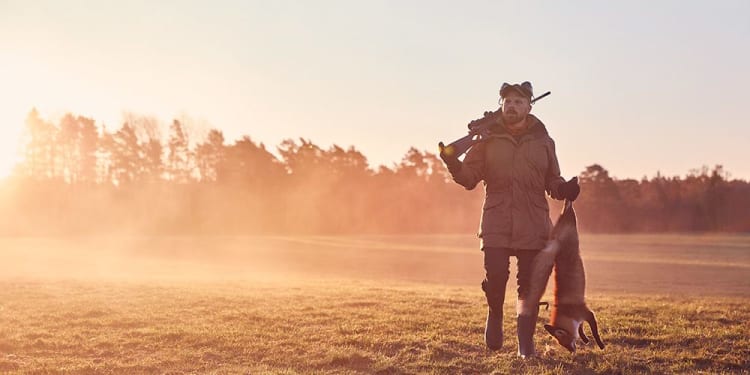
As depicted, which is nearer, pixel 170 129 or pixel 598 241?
pixel 598 241

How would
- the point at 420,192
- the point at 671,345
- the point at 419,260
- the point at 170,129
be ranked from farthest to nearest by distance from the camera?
the point at 420,192, the point at 170,129, the point at 419,260, the point at 671,345

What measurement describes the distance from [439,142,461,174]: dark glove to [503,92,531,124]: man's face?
78 cm

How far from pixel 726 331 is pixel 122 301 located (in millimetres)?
10881

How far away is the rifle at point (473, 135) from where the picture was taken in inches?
231

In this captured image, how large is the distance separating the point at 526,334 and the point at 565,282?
702mm

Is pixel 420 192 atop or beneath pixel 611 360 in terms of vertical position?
atop

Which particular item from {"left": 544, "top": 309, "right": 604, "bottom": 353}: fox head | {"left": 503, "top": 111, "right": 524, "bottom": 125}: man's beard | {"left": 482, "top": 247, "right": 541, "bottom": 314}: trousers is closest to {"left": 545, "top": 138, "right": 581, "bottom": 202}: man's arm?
{"left": 503, "top": 111, "right": 524, "bottom": 125}: man's beard

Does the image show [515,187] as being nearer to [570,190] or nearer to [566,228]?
[570,190]

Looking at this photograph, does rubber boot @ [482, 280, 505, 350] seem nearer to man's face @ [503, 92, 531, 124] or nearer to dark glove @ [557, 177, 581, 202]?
dark glove @ [557, 177, 581, 202]

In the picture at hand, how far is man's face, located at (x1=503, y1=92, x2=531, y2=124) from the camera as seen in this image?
605 centimetres

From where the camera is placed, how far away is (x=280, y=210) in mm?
78750

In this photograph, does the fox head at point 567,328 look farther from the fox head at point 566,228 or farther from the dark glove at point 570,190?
the dark glove at point 570,190

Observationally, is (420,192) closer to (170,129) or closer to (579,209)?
(579,209)

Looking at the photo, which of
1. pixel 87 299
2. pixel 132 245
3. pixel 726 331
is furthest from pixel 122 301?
pixel 132 245
